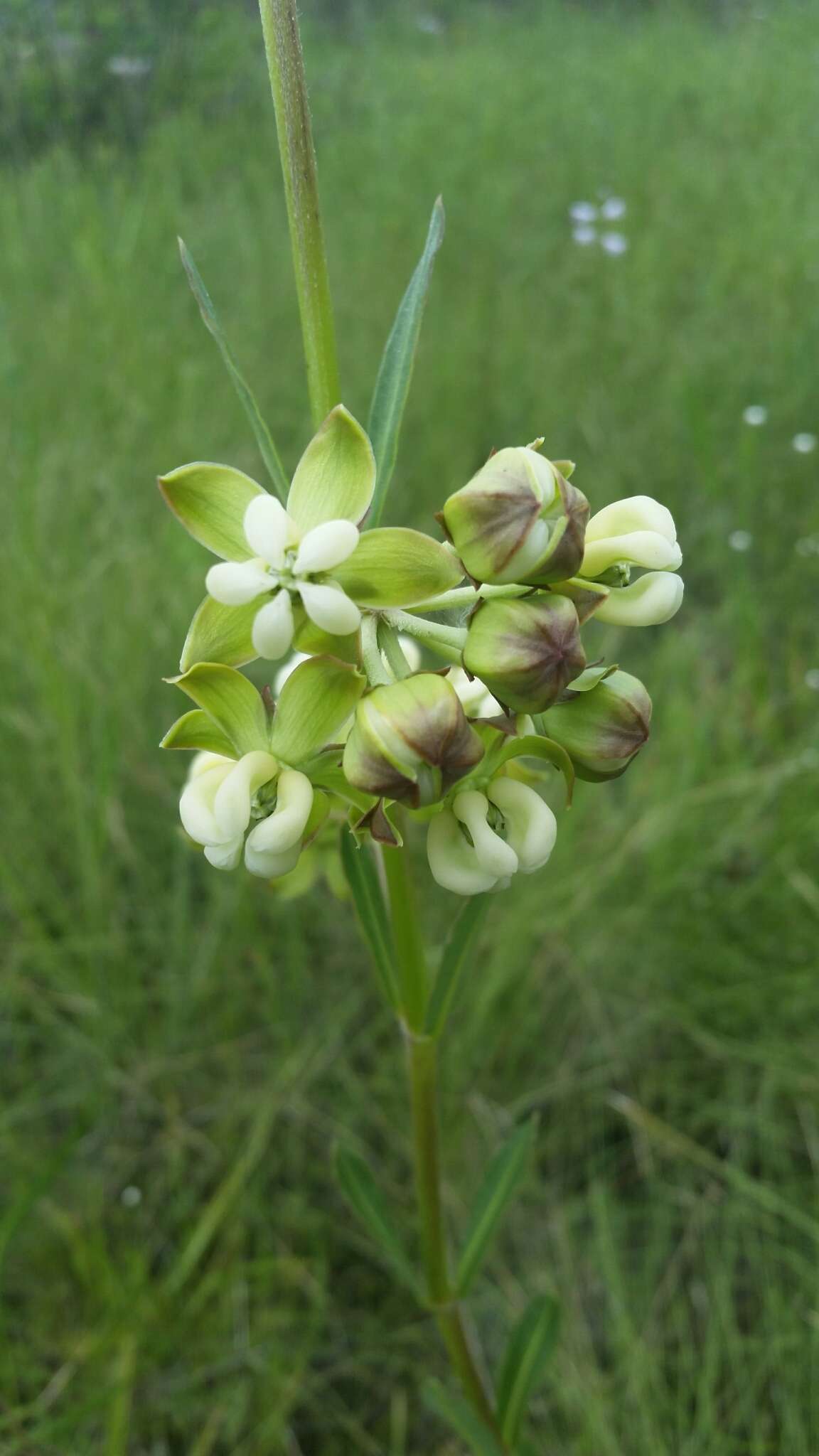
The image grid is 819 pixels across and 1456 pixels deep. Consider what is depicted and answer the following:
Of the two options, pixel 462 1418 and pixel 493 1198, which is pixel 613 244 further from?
pixel 462 1418

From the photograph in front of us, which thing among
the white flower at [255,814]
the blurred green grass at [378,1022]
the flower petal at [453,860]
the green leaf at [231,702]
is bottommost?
the blurred green grass at [378,1022]

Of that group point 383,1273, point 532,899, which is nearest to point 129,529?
point 532,899

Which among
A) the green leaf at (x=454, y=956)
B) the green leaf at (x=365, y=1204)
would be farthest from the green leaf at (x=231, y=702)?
the green leaf at (x=365, y=1204)

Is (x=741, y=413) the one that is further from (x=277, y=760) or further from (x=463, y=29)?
(x=463, y=29)

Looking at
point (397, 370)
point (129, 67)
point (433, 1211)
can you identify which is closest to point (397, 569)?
point (397, 370)

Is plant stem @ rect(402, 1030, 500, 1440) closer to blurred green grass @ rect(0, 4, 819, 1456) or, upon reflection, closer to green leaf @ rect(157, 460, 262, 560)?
blurred green grass @ rect(0, 4, 819, 1456)

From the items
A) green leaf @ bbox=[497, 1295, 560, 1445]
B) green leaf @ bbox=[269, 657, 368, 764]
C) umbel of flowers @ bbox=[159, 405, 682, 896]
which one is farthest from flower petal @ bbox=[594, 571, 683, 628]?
green leaf @ bbox=[497, 1295, 560, 1445]

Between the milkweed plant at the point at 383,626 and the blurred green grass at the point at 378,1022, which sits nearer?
the milkweed plant at the point at 383,626

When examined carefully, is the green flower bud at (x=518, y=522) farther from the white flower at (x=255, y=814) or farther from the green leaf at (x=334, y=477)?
the white flower at (x=255, y=814)
